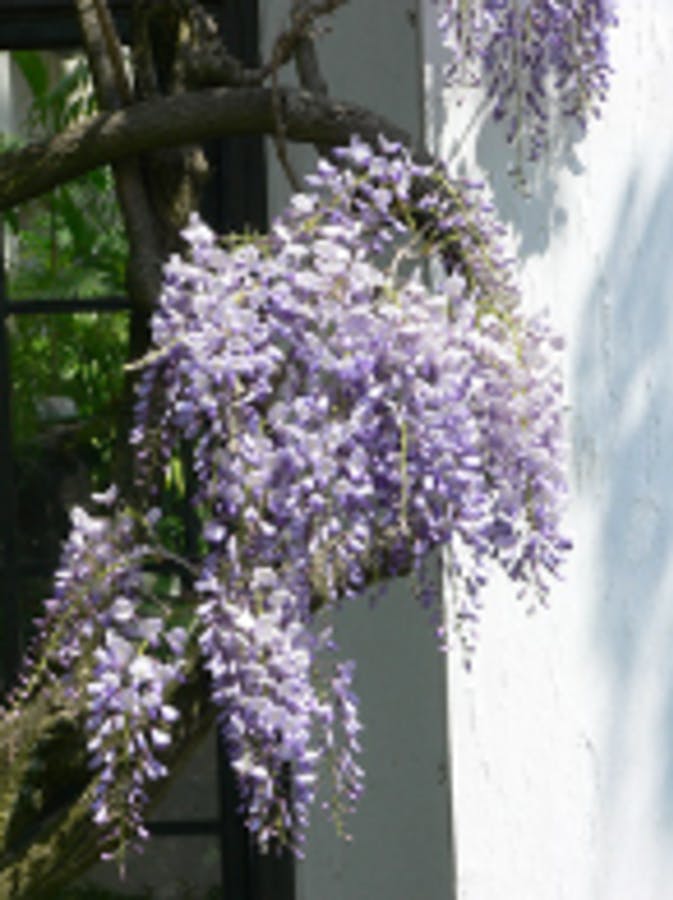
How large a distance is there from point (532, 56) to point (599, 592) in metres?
0.94

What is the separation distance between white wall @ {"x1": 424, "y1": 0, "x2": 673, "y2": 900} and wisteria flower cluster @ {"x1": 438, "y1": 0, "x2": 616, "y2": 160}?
8cm

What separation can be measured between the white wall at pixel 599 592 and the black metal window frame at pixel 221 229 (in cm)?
79

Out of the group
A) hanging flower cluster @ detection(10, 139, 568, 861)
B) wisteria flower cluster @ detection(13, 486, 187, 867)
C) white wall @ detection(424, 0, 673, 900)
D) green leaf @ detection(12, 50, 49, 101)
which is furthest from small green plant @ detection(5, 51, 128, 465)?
hanging flower cluster @ detection(10, 139, 568, 861)

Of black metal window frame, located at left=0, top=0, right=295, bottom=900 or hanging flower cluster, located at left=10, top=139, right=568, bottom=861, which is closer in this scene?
hanging flower cluster, located at left=10, top=139, right=568, bottom=861

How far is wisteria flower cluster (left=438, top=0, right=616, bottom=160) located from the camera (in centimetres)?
260

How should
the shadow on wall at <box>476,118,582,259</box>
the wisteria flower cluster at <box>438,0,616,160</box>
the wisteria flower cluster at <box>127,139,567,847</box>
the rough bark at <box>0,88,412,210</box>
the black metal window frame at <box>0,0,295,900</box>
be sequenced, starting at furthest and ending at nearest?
the black metal window frame at <box>0,0,295,900</box>
the shadow on wall at <box>476,118,582,259</box>
the wisteria flower cluster at <box>438,0,616,160</box>
the rough bark at <box>0,88,412,210</box>
the wisteria flower cluster at <box>127,139,567,847</box>

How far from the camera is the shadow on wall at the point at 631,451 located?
2.92 meters

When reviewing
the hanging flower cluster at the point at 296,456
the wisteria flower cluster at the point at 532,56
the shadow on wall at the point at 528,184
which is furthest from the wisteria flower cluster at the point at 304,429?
the shadow on wall at the point at 528,184

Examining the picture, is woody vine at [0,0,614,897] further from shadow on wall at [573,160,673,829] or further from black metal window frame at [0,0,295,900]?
black metal window frame at [0,0,295,900]

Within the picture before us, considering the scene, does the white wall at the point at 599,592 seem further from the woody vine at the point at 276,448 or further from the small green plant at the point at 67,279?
the small green plant at the point at 67,279

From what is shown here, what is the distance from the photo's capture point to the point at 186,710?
2.40 m

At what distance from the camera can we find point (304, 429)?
1975 millimetres

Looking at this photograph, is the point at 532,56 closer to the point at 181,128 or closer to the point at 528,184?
the point at 528,184

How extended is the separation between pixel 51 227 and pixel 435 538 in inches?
73.7
